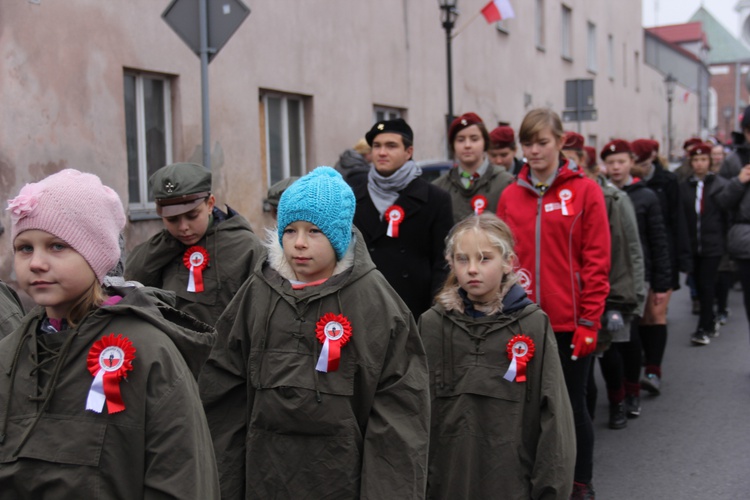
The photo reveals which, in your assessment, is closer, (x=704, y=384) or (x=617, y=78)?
(x=704, y=384)

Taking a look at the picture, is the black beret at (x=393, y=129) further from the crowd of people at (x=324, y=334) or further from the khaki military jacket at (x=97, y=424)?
the khaki military jacket at (x=97, y=424)

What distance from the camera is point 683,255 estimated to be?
27.8 feet

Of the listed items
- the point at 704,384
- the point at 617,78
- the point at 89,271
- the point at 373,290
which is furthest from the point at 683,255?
the point at 617,78

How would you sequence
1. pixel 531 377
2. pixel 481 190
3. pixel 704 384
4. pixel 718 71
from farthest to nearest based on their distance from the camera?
pixel 718 71
pixel 704 384
pixel 481 190
pixel 531 377

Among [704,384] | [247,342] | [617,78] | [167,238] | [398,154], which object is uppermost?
[617,78]

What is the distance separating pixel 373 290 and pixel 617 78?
3221 centimetres

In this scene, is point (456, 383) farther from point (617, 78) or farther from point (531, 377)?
point (617, 78)

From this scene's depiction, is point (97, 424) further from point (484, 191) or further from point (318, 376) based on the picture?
point (484, 191)

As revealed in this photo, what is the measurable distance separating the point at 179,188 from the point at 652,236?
3.99 meters

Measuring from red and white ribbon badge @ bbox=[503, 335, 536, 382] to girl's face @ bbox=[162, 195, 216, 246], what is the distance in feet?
5.74

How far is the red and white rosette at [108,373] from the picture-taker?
242 centimetres

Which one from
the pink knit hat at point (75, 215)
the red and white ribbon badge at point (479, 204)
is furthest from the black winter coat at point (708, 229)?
the pink knit hat at point (75, 215)

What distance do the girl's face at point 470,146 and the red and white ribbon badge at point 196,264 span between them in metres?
2.27

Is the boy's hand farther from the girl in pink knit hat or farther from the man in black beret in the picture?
the girl in pink knit hat
